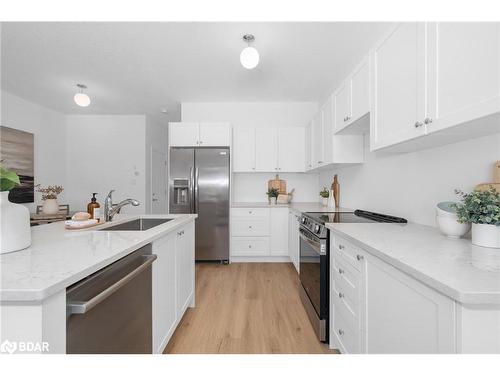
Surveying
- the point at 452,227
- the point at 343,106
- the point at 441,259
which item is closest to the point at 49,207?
the point at 343,106

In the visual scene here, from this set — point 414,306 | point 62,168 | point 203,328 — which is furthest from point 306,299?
point 62,168

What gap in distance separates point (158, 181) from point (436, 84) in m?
5.21

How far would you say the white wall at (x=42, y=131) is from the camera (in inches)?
147

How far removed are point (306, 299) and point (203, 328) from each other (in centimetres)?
91

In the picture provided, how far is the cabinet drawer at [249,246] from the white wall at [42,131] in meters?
3.58

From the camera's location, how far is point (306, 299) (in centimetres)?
207

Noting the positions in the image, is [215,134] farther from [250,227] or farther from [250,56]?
[250,56]

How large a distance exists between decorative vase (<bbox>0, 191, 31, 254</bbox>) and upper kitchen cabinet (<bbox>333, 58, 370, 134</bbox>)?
2071mm

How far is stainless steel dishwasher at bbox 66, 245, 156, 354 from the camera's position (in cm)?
75

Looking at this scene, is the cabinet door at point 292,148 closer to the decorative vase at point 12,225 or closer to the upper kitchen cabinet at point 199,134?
the upper kitchen cabinet at point 199,134

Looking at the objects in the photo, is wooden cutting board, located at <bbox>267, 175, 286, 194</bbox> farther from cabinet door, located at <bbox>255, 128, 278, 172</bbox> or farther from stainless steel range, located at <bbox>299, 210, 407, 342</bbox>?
stainless steel range, located at <bbox>299, 210, 407, 342</bbox>

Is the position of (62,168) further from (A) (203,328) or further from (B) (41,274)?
(B) (41,274)

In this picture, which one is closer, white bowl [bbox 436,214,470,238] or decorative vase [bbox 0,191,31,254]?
decorative vase [bbox 0,191,31,254]

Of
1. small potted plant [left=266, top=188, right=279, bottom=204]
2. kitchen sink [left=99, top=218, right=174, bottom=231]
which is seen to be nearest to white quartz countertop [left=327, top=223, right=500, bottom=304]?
kitchen sink [left=99, top=218, right=174, bottom=231]
